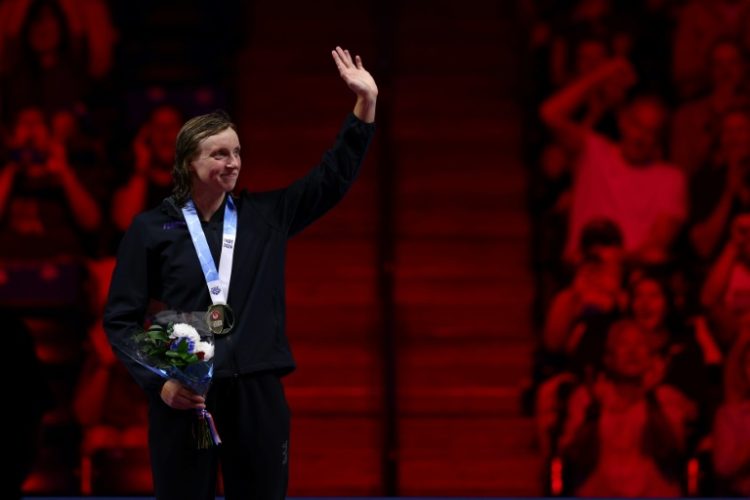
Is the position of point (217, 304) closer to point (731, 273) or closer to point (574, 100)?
point (574, 100)

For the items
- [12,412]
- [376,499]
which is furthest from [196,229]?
[376,499]

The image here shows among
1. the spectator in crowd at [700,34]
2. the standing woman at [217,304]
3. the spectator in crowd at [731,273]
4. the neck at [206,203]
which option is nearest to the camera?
the standing woman at [217,304]

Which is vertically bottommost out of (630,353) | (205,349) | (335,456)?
(335,456)

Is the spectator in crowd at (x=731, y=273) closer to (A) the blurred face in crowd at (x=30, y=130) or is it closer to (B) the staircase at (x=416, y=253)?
(B) the staircase at (x=416, y=253)

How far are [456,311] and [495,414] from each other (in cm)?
52

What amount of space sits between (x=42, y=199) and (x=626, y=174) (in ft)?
8.84

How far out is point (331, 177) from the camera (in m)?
3.03

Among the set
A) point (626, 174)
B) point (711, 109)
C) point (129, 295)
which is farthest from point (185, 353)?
point (711, 109)

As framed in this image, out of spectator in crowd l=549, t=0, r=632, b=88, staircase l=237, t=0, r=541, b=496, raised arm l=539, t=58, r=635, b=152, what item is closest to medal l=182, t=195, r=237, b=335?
staircase l=237, t=0, r=541, b=496

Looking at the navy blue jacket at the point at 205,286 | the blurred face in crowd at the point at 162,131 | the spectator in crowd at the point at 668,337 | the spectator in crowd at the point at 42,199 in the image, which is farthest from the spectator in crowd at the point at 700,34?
the navy blue jacket at the point at 205,286

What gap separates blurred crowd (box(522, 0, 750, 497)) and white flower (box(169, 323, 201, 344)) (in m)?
3.44

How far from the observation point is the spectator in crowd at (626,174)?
590cm

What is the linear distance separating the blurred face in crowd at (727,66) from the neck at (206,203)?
3.65 m

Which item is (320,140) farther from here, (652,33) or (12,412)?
(12,412)
